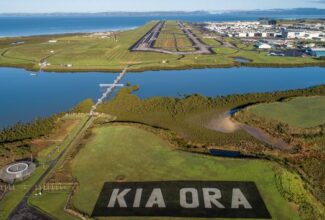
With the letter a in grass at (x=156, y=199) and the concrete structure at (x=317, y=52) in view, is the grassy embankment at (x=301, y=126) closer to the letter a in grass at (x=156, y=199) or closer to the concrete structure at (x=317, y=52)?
the letter a in grass at (x=156, y=199)

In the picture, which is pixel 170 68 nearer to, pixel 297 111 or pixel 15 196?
pixel 297 111

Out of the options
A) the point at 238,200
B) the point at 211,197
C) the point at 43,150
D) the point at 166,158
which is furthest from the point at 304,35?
the point at 211,197

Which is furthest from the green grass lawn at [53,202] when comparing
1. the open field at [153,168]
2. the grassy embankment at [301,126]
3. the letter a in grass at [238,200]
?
the grassy embankment at [301,126]

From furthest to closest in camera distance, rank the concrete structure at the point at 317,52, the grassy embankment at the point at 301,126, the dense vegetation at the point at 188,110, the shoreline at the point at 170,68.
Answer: the concrete structure at the point at 317,52 → the shoreline at the point at 170,68 → the dense vegetation at the point at 188,110 → the grassy embankment at the point at 301,126

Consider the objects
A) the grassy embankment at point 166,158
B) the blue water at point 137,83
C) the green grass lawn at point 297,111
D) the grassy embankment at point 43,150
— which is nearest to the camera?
the grassy embankment at point 43,150

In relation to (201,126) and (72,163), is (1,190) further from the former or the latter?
(201,126)

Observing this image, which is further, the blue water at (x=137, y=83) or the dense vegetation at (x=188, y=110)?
the blue water at (x=137, y=83)

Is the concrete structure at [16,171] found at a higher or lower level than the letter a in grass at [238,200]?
higher
